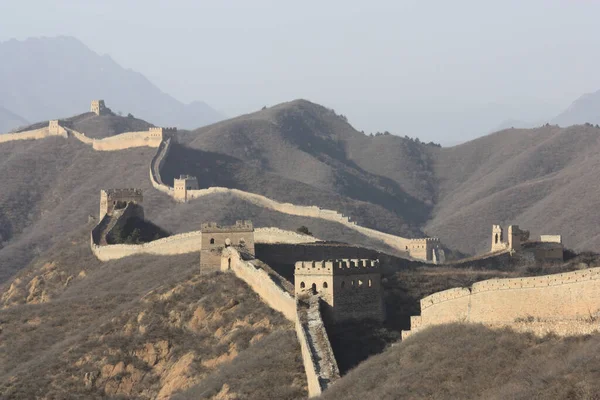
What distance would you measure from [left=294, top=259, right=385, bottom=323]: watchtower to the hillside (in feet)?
17.7

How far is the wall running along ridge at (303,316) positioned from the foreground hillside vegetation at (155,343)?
1.35 feet

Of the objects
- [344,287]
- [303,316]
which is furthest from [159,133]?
[303,316]

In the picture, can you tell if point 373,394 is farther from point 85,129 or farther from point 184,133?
point 184,133

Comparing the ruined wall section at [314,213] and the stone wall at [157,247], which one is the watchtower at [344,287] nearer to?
the stone wall at [157,247]

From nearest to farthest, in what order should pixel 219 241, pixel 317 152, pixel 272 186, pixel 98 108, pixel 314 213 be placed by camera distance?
1. pixel 219 241
2. pixel 314 213
3. pixel 272 186
4. pixel 98 108
5. pixel 317 152

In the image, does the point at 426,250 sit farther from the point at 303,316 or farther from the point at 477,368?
the point at 477,368

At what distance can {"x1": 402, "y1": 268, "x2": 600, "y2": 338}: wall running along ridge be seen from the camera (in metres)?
33.4

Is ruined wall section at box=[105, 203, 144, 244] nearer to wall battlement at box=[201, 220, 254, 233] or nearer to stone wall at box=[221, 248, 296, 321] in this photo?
wall battlement at box=[201, 220, 254, 233]

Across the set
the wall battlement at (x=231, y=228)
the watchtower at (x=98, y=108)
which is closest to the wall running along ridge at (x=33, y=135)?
the watchtower at (x=98, y=108)

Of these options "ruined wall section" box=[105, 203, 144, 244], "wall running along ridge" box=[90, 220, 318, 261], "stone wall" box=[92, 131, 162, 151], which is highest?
"stone wall" box=[92, 131, 162, 151]

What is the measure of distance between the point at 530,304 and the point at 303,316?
10.4 meters

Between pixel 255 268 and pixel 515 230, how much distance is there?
1650 cm

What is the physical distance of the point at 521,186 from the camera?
139 m

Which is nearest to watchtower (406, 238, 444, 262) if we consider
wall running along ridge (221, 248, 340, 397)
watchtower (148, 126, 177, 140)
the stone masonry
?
the stone masonry
